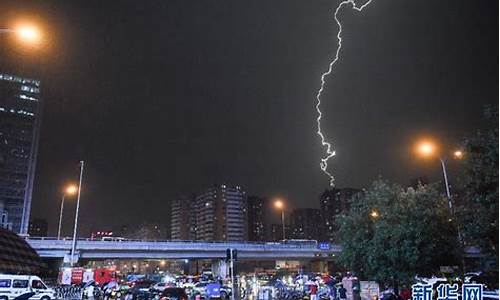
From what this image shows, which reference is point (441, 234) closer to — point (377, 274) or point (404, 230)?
point (404, 230)

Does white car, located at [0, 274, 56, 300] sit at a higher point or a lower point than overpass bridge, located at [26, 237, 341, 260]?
lower

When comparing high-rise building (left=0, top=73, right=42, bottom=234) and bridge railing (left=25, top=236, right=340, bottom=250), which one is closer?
bridge railing (left=25, top=236, right=340, bottom=250)

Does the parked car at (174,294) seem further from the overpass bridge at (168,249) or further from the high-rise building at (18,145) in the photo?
the high-rise building at (18,145)

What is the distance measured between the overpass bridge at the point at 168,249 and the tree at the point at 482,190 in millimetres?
42102

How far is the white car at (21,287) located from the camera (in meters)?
31.7

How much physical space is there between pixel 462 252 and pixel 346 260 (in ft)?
23.9

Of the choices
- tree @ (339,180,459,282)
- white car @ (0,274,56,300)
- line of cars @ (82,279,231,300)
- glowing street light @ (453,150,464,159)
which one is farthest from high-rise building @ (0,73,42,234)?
glowing street light @ (453,150,464,159)

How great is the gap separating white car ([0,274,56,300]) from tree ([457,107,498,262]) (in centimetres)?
2982

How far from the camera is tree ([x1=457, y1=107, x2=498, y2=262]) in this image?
11477 millimetres

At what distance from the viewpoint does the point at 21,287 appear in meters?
32.5

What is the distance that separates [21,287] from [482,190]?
3183 cm

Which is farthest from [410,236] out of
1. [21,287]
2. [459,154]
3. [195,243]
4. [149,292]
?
[195,243]

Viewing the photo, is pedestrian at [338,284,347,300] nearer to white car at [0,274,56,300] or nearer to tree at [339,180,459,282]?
tree at [339,180,459,282]

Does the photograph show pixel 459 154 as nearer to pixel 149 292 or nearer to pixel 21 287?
pixel 149 292
